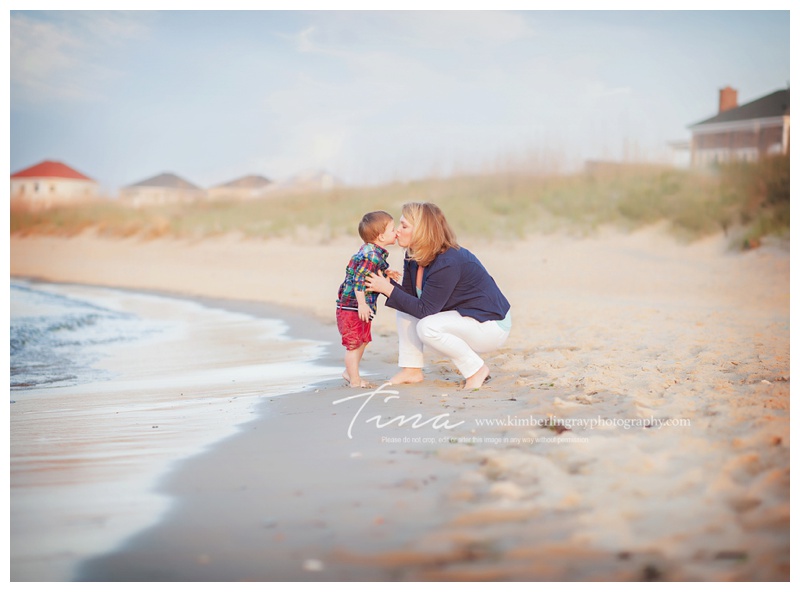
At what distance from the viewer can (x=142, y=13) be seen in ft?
57.8

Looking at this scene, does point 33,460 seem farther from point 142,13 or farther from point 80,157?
point 80,157

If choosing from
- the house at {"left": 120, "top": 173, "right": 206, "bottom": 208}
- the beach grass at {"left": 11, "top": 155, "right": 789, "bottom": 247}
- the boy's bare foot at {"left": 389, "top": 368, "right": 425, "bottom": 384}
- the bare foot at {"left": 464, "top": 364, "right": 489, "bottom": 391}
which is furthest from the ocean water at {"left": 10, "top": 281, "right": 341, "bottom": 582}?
the house at {"left": 120, "top": 173, "right": 206, "bottom": 208}

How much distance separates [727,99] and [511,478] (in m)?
16.9

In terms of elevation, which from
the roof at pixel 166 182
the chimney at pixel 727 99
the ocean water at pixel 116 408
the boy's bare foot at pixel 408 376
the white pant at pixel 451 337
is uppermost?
the chimney at pixel 727 99

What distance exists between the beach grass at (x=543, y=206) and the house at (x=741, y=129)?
1947 mm

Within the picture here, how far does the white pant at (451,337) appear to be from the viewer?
3924 mm

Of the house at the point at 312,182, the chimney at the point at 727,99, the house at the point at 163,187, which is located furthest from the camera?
the house at the point at 163,187

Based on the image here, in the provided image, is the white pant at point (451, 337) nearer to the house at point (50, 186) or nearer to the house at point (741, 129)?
the house at point (741, 129)

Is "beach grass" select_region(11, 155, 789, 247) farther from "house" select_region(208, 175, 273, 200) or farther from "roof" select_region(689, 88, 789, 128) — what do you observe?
"roof" select_region(689, 88, 789, 128)

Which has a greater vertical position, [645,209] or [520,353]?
[645,209]

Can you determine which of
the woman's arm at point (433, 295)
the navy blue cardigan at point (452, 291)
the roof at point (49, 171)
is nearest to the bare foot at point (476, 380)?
the navy blue cardigan at point (452, 291)

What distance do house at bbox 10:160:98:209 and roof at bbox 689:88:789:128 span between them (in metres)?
18.0

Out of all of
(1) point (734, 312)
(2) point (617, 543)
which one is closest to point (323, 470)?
(2) point (617, 543)

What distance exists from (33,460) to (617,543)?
6.77 ft
